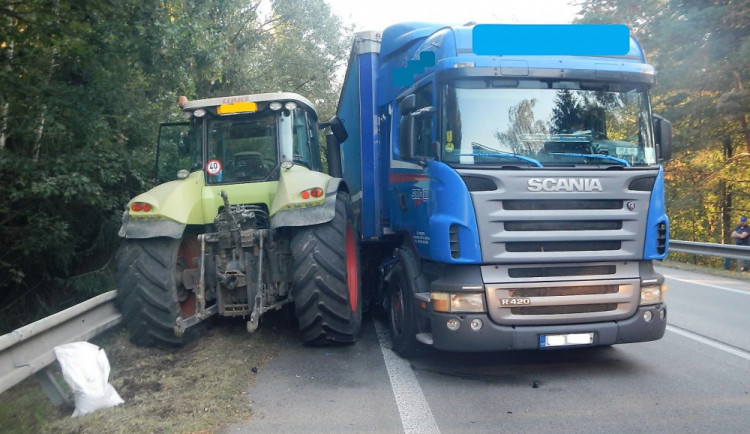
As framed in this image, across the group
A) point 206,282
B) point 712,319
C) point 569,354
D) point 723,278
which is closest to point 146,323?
point 206,282

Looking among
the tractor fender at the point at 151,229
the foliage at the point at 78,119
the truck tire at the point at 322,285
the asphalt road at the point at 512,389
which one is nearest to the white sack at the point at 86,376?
the asphalt road at the point at 512,389

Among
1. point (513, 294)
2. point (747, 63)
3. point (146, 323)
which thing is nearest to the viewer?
point (513, 294)

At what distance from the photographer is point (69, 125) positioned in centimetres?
895

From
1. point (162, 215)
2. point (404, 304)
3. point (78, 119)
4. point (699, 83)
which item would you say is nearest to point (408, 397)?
point (404, 304)

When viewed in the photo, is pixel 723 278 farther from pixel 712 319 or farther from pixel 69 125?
pixel 69 125

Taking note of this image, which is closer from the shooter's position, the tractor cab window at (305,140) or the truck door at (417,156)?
the truck door at (417,156)

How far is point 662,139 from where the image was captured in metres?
6.55

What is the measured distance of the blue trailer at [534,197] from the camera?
5.88 m

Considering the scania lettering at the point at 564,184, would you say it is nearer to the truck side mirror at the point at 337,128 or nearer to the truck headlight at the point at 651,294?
the truck headlight at the point at 651,294

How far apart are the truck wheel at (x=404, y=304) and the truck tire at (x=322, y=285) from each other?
486mm

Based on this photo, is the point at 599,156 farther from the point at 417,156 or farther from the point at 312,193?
the point at 312,193

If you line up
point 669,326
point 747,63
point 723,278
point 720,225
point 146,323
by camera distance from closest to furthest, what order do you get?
point 146,323 < point 669,326 < point 723,278 < point 747,63 < point 720,225

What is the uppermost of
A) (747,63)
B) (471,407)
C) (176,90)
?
(747,63)

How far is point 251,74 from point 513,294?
48.3 feet
